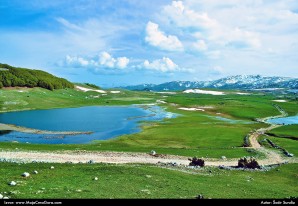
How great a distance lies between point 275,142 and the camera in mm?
74938

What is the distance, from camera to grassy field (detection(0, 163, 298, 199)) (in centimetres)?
2683

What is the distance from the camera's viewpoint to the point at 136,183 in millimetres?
30828

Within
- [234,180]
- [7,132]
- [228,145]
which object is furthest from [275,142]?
[7,132]

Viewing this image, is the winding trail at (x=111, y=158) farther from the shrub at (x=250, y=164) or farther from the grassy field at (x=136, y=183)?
the grassy field at (x=136, y=183)

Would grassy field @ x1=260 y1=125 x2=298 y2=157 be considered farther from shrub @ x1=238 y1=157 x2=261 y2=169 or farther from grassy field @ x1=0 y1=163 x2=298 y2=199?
grassy field @ x1=0 y1=163 x2=298 y2=199

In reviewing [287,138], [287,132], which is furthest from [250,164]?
[287,132]

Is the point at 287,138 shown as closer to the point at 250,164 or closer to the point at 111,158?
the point at 250,164

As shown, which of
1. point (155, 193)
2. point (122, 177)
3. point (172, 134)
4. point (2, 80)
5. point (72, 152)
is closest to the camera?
point (155, 193)

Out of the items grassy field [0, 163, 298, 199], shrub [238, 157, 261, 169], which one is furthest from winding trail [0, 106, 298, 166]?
grassy field [0, 163, 298, 199]

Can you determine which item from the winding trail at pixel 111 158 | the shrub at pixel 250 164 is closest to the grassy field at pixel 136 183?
the shrub at pixel 250 164

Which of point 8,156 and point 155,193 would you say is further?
point 8,156

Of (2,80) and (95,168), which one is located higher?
(2,80)

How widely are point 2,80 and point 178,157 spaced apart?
172 metres

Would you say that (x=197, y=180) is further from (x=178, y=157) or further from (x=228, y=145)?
(x=228, y=145)
